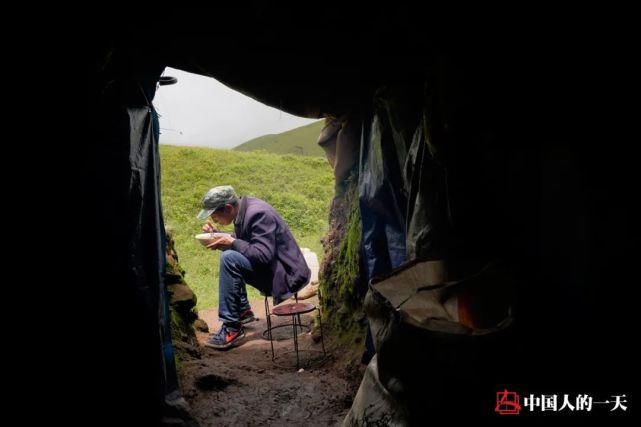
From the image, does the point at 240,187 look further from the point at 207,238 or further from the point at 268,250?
the point at 268,250

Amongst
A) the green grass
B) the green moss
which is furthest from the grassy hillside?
the green moss

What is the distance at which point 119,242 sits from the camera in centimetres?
232

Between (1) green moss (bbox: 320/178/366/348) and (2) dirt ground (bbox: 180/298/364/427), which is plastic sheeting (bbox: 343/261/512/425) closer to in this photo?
(2) dirt ground (bbox: 180/298/364/427)

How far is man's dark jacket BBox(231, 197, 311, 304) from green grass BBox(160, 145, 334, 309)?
18.7 ft

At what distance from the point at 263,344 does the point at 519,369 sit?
3804mm

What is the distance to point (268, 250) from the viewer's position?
4.62 metres

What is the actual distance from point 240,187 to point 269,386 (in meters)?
11.6

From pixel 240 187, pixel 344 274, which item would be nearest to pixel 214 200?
pixel 344 274

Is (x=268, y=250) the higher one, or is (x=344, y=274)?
(x=268, y=250)

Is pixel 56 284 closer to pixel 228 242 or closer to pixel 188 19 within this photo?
pixel 188 19

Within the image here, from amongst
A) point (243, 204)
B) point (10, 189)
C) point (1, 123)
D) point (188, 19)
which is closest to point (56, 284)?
point (10, 189)

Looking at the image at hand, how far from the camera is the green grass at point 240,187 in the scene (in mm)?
11961

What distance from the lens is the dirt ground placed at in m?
3.22

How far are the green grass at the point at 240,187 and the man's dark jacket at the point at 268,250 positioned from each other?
18.7 feet
